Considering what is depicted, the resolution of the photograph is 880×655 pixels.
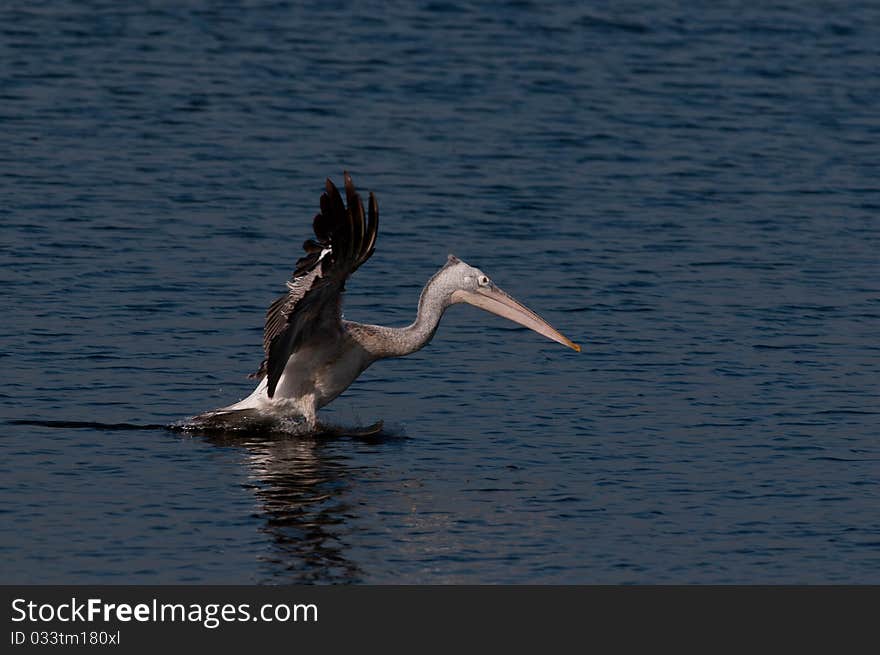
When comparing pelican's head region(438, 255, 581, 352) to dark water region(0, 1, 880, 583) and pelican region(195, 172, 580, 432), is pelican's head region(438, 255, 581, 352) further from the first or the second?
dark water region(0, 1, 880, 583)

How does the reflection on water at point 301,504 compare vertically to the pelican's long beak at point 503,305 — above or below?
below

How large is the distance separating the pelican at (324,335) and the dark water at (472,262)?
353 millimetres

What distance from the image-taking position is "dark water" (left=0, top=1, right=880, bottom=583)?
10.9 metres

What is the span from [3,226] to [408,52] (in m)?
9.54

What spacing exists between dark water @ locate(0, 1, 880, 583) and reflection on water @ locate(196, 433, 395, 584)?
0.11 feet

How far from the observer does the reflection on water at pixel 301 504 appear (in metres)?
10.3

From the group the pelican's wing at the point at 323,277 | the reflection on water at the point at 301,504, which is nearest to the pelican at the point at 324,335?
the pelican's wing at the point at 323,277

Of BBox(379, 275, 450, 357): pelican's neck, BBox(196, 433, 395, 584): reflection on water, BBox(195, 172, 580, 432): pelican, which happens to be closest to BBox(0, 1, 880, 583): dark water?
BBox(196, 433, 395, 584): reflection on water

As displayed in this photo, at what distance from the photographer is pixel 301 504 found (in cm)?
1135

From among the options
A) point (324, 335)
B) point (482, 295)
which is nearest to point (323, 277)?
point (324, 335)

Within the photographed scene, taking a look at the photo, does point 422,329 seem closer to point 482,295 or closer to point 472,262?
point 482,295

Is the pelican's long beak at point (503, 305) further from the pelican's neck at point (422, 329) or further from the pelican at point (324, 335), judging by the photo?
the pelican's neck at point (422, 329)
